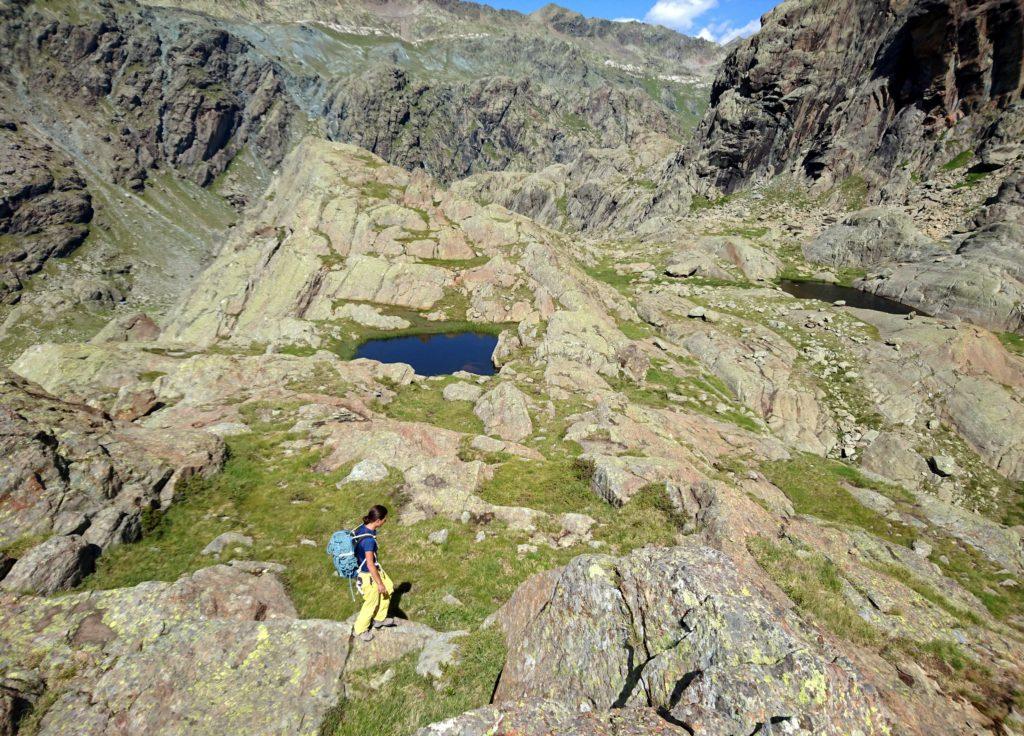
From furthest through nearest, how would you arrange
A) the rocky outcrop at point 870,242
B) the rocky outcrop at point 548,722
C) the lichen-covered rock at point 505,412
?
the rocky outcrop at point 870,242 → the lichen-covered rock at point 505,412 → the rocky outcrop at point 548,722

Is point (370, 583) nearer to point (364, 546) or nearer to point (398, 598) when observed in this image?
point (364, 546)

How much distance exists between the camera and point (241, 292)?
79.9 m

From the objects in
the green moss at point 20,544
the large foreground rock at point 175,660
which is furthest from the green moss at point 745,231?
the green moss at point 20,544

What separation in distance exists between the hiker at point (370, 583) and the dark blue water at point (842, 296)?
87644 mm

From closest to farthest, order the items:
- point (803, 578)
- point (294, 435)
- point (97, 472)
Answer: point (803, 578), point (97, 472), point (294, 435)

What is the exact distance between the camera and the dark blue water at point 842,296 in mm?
73375

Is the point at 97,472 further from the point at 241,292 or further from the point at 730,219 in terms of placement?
the point at 730,219

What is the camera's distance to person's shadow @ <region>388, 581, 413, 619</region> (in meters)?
14.6

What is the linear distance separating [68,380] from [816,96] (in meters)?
187

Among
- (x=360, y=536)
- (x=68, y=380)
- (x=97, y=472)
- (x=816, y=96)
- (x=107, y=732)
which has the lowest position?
(x=68, y=380)

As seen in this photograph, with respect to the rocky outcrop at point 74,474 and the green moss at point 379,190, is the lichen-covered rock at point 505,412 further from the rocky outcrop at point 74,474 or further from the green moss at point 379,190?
the green moss at point 379,190

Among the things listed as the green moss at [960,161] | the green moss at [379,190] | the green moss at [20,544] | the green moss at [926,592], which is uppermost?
the green moss at [960,161]

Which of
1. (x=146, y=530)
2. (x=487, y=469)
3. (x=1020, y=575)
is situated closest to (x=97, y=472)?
(x=146, y=530)

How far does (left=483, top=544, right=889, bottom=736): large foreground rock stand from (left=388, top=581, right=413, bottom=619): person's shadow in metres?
3.63
